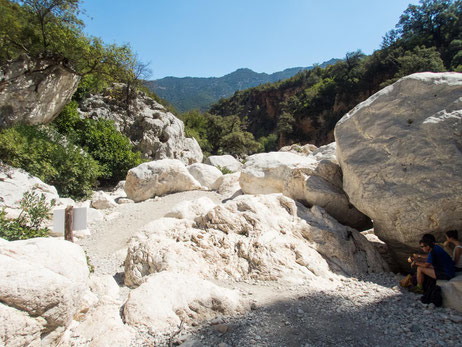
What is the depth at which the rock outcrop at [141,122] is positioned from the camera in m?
18.1

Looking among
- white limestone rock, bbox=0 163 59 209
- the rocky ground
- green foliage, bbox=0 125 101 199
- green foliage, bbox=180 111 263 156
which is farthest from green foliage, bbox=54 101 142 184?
green foliage, bbox=180 111 263 156

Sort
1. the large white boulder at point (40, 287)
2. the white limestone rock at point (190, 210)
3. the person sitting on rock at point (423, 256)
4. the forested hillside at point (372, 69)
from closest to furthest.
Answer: the large white boulder at point (40, 287), the person sitting on rock at point (423, 256), the white limestone rock at point (190, 210), the forested hillside at point (372, 69)

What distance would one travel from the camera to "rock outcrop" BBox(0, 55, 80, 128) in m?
12.8

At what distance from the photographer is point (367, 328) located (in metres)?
3.38

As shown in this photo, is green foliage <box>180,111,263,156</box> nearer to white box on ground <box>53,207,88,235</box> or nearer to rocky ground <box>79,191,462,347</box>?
white box on ground <box>53,207,88,235</box>

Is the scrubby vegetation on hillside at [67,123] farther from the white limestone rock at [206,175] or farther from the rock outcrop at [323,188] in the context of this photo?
the rock outcrop at [323,188]

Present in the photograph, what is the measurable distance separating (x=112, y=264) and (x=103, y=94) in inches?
652

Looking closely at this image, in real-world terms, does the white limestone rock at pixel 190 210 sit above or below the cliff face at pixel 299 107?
below

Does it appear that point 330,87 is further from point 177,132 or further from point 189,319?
point 189,319

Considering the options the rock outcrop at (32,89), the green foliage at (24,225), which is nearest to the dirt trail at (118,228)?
the green foliage at (24,225)

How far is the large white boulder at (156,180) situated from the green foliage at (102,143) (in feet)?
12.1

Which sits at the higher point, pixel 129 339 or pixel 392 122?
pixel 392 122

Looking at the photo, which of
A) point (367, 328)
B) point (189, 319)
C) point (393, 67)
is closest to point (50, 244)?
point (189, 319)

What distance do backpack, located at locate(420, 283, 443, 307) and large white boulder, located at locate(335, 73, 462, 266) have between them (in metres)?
1.51
